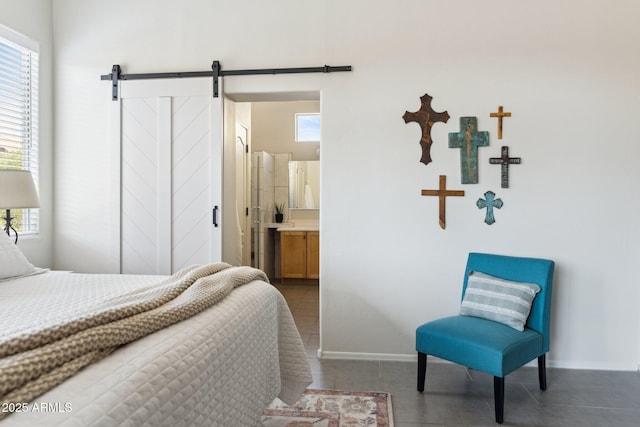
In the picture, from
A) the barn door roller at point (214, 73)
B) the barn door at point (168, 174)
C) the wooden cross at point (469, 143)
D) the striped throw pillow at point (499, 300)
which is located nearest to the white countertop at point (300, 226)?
the barn door at point (168, 174)

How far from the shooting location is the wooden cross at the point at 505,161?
2.89 meters

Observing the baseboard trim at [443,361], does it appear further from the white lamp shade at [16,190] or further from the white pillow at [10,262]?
the white lamp shade at [16,190]

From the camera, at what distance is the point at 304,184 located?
605 cm

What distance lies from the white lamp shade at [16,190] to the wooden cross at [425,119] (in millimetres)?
2592

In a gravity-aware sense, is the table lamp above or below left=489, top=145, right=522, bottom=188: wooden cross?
below

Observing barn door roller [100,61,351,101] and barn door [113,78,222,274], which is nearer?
barn door roller [100,61,351,101]

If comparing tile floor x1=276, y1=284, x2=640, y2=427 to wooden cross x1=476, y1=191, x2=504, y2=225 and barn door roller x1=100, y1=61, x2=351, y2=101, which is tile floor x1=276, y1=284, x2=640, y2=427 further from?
barn door roller x1=100, y1=61, x2=351, y2=101

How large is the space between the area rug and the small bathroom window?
428 cm

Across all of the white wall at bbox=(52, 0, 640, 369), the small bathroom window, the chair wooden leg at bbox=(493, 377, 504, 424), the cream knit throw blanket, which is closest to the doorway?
the small bathroom window

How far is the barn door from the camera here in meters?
3.14

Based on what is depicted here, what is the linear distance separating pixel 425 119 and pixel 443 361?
1.82 metres

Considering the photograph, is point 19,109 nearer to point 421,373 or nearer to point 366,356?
point 366,356

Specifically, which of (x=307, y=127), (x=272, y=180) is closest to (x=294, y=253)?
(x=272, y=180)

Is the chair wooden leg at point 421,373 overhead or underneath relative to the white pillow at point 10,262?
underneath
